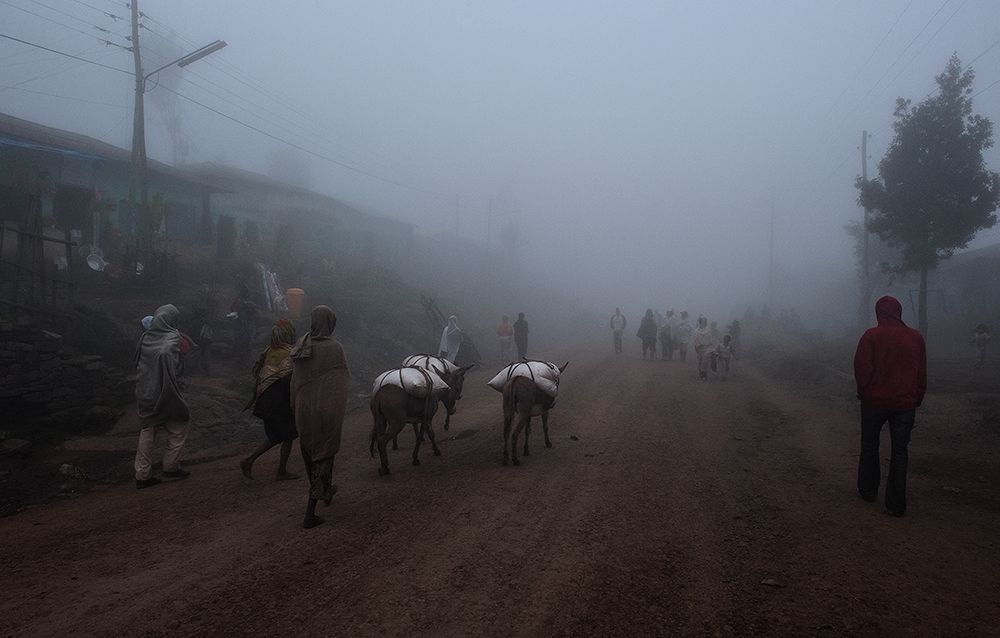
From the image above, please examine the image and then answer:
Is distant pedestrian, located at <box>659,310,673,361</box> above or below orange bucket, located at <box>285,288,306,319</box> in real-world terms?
below

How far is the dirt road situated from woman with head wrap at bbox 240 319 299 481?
47cm

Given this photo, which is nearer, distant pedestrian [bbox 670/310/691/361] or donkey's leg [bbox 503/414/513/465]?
donkey's leg [bbox 503/414/513/465]

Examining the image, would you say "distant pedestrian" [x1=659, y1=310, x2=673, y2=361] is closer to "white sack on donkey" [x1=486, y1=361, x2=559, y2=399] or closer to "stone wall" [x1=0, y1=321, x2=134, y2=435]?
"white sack on donkey" [x1=486, y1=361, x2=559, y2=399]

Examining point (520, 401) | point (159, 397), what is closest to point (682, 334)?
point (520, 401)

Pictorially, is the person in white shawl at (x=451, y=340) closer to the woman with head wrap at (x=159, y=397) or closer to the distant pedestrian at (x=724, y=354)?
the distant pedestrian at (x=724, y=354)

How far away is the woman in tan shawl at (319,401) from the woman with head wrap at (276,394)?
1287 mm

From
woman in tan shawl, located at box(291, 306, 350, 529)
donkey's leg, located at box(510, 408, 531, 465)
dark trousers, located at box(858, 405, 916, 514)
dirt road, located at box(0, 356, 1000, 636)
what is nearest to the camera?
dirt road, located at box(0, 356, 1000, 636)

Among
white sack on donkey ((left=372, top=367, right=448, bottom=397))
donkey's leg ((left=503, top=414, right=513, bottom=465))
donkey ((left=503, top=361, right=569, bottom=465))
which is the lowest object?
donkey's leg ((left=503, top=414, right=513, bottom=465))

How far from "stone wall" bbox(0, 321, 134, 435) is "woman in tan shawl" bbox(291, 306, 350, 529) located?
571cm

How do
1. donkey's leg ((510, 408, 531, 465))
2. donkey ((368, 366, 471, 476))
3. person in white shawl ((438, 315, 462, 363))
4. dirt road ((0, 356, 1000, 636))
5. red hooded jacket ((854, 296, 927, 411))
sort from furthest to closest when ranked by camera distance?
person in white shawl ((438, 315, 462, 363)) < donkey's leg ((510, 408, 531, 465)) < donkey ((368, 366, 471, 476)) < red hooded jacket ((854, 296, 927, 411)) < dirt road ((0, 356, 1000, 636))

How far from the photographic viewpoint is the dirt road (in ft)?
11.8

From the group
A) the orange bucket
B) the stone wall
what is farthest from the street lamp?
the stone wall

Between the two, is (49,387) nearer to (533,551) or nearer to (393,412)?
(393,412)

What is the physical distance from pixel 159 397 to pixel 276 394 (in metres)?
1.52
